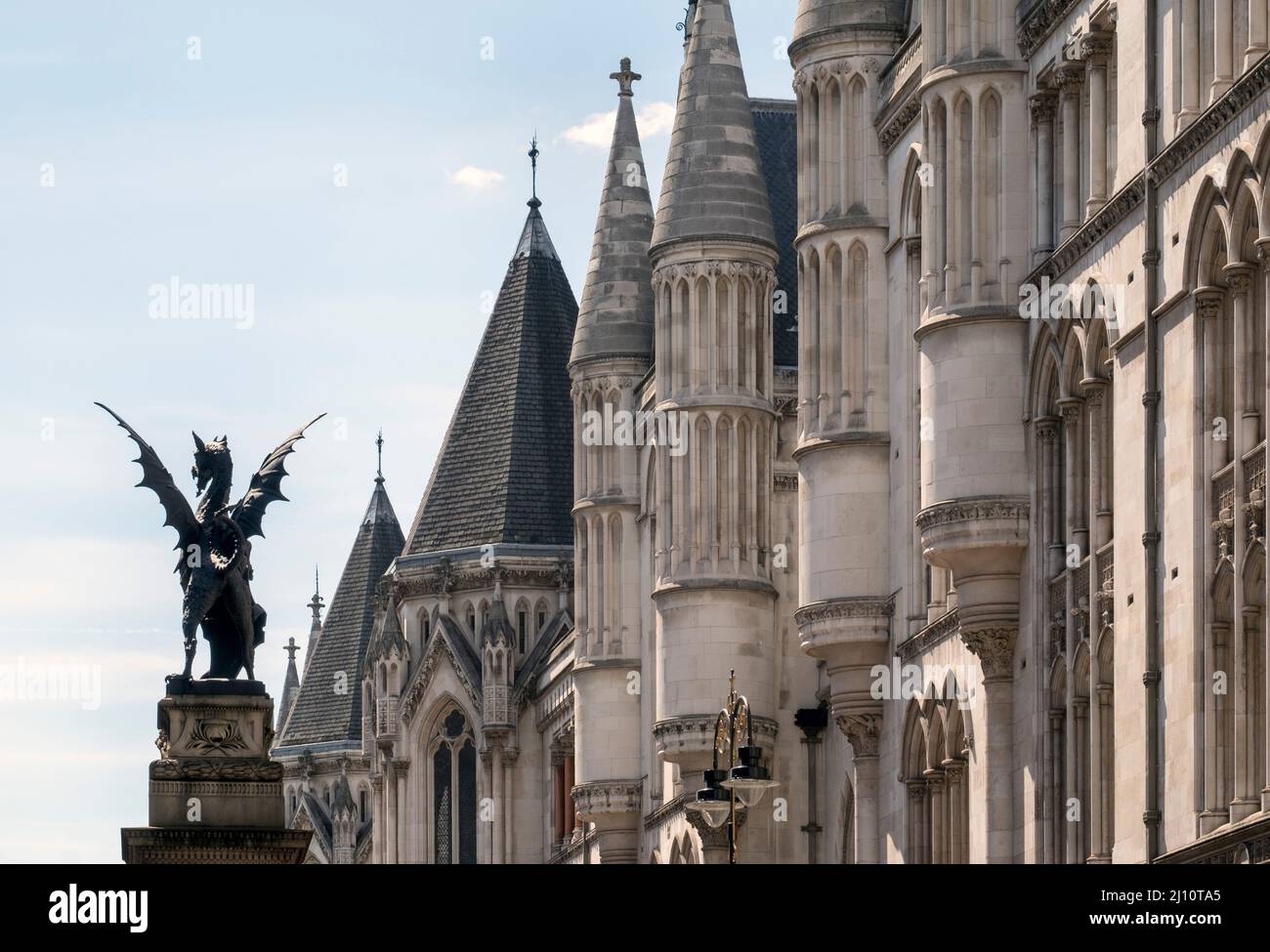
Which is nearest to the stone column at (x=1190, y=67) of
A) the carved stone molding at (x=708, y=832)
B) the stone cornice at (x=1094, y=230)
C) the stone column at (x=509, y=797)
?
the stone cornice at (x=1094, y=230)

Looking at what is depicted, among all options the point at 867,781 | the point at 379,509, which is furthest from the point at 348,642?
the point at 867,781

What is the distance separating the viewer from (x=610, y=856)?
76.6 m

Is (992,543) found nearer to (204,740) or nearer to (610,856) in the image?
(204,740)

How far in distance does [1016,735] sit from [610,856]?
3030cm

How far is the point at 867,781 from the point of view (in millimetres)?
55531

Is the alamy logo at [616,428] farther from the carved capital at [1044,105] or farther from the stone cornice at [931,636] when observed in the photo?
the carved capital at [1044,105]

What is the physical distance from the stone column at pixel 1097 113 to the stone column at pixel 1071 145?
73 centimetres

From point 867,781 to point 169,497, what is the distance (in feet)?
49.8

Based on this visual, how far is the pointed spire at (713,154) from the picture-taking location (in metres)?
63.9

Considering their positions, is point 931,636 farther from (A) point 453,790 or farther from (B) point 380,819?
(B) point 380,819

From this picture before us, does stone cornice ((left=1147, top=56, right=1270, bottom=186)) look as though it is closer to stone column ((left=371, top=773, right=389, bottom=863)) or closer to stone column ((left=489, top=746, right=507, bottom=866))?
stone column ((left=489, top=746, right=507, bottom=866))

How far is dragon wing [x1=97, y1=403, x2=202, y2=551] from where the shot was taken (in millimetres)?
44219
